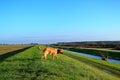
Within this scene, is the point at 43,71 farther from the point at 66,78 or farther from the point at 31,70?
the point at 66,78

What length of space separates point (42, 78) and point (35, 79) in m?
0.43

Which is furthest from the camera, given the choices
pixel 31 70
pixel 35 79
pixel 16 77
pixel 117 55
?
pixel 117 55

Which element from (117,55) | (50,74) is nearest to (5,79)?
(50,74)

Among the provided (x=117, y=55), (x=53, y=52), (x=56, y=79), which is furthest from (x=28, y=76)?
(x=117, y=55)

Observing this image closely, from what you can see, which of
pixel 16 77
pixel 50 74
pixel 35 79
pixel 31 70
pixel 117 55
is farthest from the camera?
pixel 117 55

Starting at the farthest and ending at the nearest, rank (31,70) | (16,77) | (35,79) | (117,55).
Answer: (117,55) → (31,70) → (16,77) → (35,79)

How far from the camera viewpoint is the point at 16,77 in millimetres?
16016

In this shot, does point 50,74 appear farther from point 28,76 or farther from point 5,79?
point 5,79

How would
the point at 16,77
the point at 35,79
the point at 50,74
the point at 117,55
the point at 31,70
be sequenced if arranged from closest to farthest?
the point at 35,79, the point at 16,77, the point at 50,74, the point at 31,70, the point at 117,55

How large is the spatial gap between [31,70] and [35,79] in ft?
12.3

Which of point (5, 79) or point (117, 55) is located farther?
point (117, 55)

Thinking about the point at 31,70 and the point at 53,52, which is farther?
the point at 53,52

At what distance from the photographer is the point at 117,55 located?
5722cm

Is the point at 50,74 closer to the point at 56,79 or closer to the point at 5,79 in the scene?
the point at 56,79
